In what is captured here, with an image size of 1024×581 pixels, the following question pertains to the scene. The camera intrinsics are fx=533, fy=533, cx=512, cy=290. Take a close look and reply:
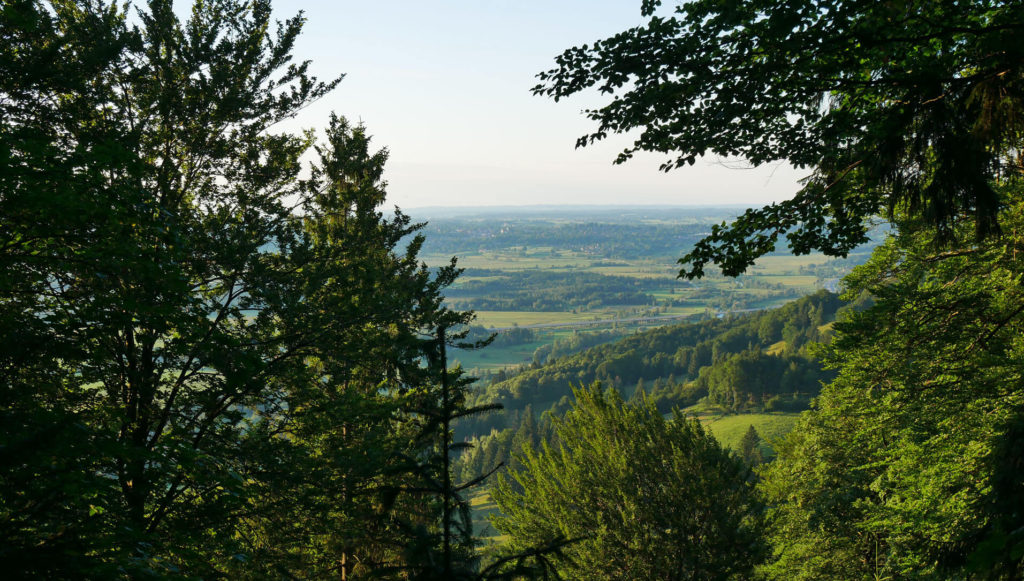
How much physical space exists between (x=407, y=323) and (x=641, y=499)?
970 cm

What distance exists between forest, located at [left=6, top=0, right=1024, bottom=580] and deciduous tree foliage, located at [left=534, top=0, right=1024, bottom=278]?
0.12 feet

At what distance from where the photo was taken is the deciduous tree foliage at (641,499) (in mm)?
15562

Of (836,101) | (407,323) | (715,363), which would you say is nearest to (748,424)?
(715,363)

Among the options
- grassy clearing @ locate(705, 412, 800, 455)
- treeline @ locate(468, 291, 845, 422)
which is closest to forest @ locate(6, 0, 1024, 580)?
grassy clearing @ locate(705, 412, 800, 455)

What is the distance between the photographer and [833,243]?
721 centimetres

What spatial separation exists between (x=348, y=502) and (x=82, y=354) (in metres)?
5.69

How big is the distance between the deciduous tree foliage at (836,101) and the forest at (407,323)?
4cm

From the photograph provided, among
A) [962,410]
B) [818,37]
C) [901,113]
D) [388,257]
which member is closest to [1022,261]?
[962,410]

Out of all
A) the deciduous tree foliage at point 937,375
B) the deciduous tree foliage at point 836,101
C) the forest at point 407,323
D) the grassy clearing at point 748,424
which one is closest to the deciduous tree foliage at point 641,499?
the forest at point 407,323

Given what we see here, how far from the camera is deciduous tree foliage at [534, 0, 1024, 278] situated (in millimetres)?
5238

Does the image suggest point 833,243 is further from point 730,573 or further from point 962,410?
point 730,573

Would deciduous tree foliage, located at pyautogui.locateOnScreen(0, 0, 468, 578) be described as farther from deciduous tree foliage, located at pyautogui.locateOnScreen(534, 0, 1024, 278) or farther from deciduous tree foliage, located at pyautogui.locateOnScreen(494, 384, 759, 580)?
deciduous tree foliage, located at pyautogui.locateOnScreen(494, 384, 759, 580)

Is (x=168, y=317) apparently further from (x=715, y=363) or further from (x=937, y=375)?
(x=715, y=363)

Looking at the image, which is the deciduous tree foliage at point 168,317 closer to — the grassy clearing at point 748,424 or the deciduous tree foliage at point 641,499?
the deciduous tree foliage at point 641,499
